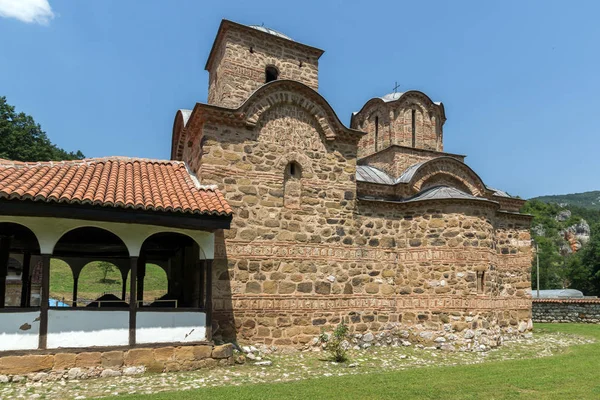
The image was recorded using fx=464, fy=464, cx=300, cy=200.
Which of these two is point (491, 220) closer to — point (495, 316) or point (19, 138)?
point (495, 316)

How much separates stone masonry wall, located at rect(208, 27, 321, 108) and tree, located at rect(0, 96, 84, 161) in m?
31.2

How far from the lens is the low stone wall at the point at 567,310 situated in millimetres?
17766

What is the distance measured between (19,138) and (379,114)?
33170mm

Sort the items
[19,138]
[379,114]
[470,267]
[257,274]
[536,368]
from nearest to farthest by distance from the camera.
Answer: [536,368] → [257,274] → [470,267] → [379,114] → [19,138]

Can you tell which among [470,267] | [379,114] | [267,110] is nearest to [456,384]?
[470,267]

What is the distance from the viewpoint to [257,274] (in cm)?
920

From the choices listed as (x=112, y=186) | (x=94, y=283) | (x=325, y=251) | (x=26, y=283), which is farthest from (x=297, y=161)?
(x=94, y=283)

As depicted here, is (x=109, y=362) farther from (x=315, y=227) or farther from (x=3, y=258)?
(x=315, y=227)

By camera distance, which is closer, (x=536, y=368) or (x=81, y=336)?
(x=81, y=336)

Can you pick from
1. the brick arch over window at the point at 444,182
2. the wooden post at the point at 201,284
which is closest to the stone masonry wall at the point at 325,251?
the wooden post at the point at 201,284

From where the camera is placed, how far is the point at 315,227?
9.98 meters

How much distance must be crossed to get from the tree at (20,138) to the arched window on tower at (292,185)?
33.4m

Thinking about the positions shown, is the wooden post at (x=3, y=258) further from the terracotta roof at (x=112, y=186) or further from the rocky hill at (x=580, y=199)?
the rocky hill at (x=580, y=199)

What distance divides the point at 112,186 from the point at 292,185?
12.1 feet
